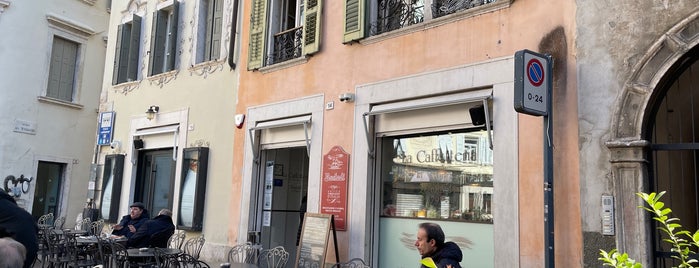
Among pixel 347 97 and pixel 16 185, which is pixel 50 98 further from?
pixel 347 97

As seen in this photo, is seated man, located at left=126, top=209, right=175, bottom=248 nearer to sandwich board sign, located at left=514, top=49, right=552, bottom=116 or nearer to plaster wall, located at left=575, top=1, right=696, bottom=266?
sandwich board sign, located at left=514, top=49, right=552, bottom=116

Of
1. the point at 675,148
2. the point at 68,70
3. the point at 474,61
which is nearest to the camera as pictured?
the point at 675,148

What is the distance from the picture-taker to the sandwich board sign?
5670mm

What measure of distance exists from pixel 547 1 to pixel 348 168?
3522 mm

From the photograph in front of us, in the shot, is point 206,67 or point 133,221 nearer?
point 133,221

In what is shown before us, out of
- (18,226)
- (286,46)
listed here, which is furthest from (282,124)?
(18,226)

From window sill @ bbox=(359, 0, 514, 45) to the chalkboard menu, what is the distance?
2588 millimetres

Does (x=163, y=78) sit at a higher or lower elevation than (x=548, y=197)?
higher

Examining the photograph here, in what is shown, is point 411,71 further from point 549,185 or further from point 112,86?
point 112,86

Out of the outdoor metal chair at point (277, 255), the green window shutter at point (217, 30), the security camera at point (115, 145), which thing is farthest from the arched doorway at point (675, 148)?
the security camera at point (115, 145)

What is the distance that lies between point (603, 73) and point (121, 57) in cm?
1124

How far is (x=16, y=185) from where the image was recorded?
616 inches

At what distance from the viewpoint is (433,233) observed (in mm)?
4477

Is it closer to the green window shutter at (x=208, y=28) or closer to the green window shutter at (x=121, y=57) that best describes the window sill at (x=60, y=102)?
the green window shutter at (x=121, y=57)
